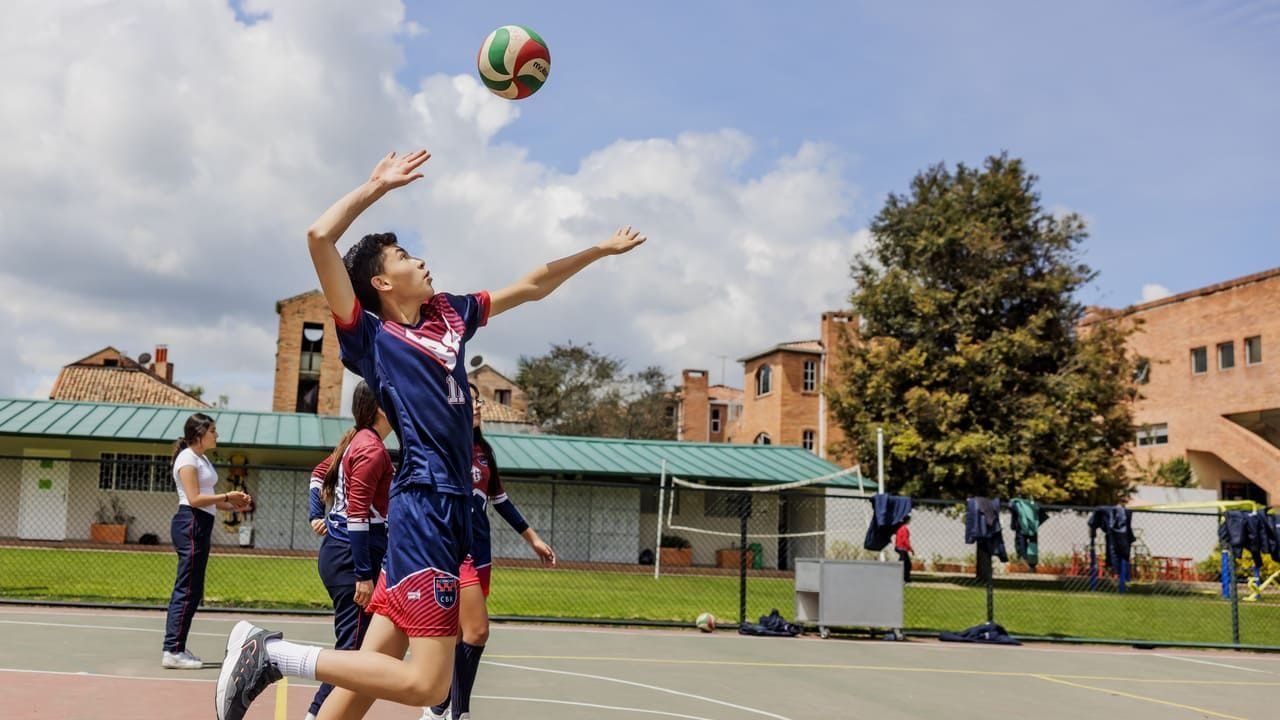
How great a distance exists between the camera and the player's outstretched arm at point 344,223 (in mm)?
3807

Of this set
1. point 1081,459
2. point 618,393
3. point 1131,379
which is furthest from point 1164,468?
point 618,393

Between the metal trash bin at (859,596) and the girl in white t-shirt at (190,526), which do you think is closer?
the girl in white t-shirt at (190,526)

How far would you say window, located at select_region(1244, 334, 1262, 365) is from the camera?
4103 cm

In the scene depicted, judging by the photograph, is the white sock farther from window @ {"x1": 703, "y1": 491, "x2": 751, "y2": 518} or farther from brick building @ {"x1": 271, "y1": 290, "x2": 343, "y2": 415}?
brick building @ {"x1": 271, "y1": 290, "x2": 343, "y2": 415}

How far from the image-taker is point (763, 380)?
5256cm

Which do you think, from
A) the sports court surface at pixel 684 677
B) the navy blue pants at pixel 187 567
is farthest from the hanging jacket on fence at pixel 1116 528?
the navy blue pants at pixel 187 567

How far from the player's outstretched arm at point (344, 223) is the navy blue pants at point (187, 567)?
5.17m

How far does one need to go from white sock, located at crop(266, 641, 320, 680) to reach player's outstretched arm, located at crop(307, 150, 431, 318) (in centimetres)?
125

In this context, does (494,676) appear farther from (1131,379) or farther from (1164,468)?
(1164,468)

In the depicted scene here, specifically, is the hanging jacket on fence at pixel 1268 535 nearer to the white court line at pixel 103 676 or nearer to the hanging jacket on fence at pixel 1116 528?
the hanging jacket on fence at pixel 1116 528

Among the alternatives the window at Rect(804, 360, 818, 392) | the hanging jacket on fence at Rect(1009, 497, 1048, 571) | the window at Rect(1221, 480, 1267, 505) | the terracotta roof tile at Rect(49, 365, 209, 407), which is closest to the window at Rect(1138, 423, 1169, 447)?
the window at Rect(1221, 480, 1267, 505)

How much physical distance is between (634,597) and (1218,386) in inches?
1298

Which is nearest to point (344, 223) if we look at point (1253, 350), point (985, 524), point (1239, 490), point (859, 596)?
point (859, 596)

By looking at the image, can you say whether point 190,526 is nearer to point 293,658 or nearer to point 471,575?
point 471,575
